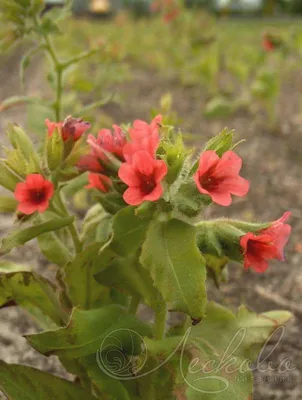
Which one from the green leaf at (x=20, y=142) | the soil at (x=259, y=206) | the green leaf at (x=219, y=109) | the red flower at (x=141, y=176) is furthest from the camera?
the green leaf at (x=219, y=109)

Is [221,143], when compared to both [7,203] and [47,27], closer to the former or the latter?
[7,203]

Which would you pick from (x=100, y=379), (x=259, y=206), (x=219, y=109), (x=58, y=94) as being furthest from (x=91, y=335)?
(x=219, y=109)

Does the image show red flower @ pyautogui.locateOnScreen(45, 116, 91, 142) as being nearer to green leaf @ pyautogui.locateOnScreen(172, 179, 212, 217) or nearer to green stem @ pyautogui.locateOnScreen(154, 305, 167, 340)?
green leaf @ pyautogui.locateOnScreen(172, 179, 212, 217)

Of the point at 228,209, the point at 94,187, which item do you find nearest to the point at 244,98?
the point at 228,209

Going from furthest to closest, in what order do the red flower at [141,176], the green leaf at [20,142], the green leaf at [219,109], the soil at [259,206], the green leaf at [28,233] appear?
the green leaf at [219,109], the soil at [259,206], the green leaf at [20,142], the green leaf at [28,233], the red flower at [141,176]

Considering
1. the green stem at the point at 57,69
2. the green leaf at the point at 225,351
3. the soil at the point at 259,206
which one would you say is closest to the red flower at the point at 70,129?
the green leaf at the point at 225,351

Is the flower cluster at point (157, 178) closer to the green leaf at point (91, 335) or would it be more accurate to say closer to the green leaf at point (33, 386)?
the green leaf at point (91, 335)
